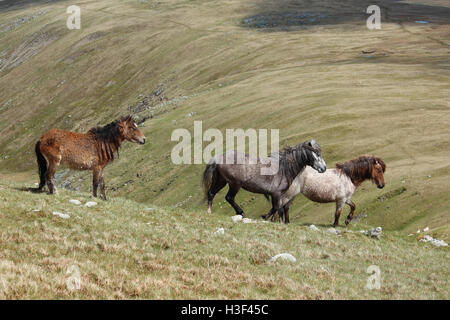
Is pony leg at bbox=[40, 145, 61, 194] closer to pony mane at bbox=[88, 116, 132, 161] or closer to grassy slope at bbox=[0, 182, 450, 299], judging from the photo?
grassy slope at bbox=[0, 182, 450, 299]

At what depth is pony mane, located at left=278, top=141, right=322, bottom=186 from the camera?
21219 millimetres

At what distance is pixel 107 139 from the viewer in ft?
67.8

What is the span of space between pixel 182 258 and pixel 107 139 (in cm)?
950

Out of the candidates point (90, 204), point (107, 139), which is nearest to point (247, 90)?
point (107, 139)

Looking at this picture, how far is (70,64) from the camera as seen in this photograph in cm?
14650

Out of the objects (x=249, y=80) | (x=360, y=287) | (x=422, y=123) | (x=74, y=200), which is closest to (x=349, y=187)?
(x=360, y=287)

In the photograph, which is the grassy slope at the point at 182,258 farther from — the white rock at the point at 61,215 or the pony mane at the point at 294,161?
the pony mane at the point at 294,161

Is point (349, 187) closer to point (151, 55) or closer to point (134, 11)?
point (151, 55)

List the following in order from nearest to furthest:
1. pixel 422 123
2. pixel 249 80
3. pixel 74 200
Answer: pixel 74 200, pixel 422 123, pixel 249 80

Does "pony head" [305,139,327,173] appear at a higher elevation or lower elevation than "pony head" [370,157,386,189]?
higher

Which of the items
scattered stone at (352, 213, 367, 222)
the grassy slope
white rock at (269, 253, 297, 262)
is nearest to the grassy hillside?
scattered stone at (352, 213, 367, 222)

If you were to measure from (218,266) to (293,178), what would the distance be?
388 inches

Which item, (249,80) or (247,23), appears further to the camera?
(247,23)

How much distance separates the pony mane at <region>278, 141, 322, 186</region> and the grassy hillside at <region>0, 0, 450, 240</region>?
745 cm
